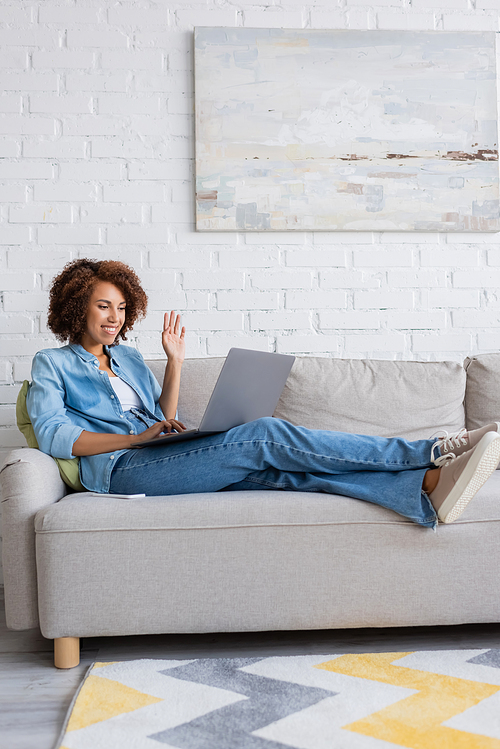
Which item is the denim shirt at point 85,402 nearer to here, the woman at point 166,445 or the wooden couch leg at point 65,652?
the woman at point 166,445

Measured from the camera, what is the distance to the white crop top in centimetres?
203

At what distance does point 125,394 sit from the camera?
6.72 ft

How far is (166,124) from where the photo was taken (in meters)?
2.49

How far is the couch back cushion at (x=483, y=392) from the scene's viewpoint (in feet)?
7.14

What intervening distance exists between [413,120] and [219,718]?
220 centimetres

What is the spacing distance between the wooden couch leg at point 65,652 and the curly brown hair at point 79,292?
0.91 m

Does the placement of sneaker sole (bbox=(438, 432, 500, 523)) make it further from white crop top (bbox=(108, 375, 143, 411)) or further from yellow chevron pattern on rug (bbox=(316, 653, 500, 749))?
white crop top (bbox=(108, 375, 143, 411))

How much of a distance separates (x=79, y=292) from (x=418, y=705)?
4.80ft

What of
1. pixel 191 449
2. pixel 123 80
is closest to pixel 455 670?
pixel 191 449

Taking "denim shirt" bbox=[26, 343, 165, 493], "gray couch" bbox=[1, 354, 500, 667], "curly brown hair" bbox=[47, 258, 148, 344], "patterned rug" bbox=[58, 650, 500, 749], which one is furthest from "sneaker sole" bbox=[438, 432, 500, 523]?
"curly brown hair" bbox=[47, 258, 148, 344]

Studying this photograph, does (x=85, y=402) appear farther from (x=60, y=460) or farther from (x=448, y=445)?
(x=448, y=445)

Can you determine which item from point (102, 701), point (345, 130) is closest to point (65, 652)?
point (102, 701)

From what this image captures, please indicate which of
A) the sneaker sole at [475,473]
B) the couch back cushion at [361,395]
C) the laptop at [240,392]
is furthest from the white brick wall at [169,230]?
the sneaker sole at [475,473]

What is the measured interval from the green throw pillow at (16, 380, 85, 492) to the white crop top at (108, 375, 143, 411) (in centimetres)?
26
